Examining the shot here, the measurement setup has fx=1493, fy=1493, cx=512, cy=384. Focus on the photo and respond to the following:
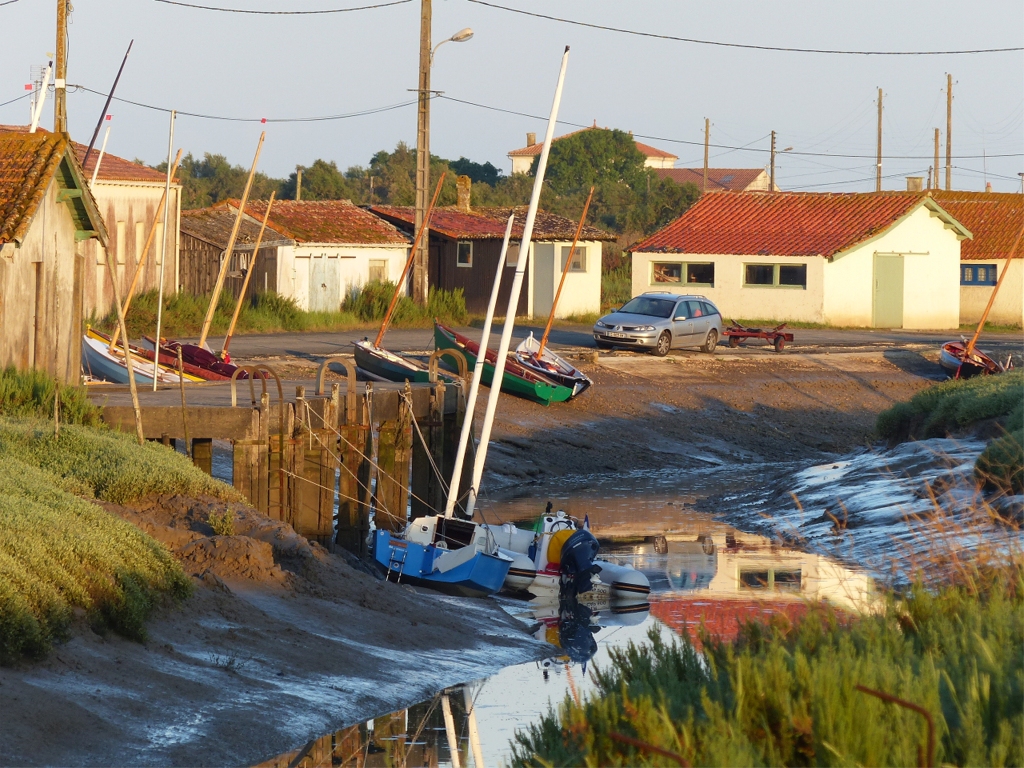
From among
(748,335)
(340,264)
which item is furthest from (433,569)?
(340,264)

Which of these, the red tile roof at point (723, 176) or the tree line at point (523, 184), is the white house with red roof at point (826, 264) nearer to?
the tree line at point (523, 184)

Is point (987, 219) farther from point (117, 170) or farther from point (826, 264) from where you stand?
point (117, 170)

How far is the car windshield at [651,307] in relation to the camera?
37344 mm

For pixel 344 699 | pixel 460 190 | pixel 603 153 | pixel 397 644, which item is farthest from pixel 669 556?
pixel 603 153

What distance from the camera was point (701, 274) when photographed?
49.3 meters

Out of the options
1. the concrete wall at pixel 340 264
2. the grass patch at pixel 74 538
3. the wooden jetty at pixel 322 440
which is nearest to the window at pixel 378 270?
the concrete wall at pixel 340 264

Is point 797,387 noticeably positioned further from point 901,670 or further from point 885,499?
point 901,670

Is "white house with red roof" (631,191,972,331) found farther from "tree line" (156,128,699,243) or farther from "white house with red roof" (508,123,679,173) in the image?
"white house with red roof" (508,123,679,173)

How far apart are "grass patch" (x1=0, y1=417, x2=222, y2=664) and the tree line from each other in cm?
4574

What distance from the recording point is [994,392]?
26.2 metres

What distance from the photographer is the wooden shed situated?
54.4ft

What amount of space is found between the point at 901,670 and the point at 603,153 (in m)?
94.9

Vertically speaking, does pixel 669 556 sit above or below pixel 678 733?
below

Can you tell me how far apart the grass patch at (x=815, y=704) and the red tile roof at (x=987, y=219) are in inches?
1862
